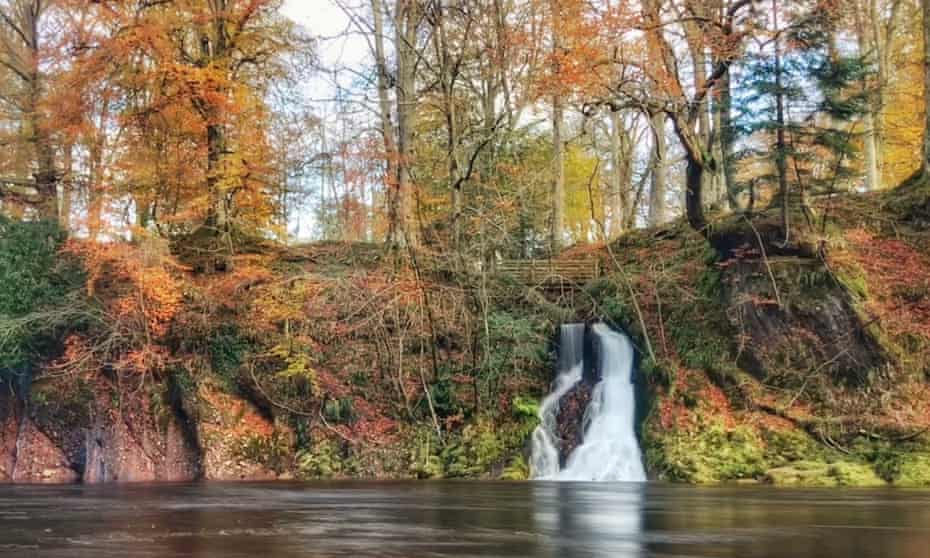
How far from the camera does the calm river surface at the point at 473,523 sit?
7.50 m

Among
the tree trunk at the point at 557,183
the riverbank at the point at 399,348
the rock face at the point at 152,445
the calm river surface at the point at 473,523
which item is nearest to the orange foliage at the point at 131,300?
the riverbank at the point at 399,348

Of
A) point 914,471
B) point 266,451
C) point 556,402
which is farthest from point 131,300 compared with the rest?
point 914,471

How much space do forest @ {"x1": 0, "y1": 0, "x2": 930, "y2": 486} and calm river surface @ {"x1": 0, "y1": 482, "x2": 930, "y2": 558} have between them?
4.32 meters

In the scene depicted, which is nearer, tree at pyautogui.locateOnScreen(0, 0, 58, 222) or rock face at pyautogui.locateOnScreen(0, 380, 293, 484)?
rock face at pyautogui.locateOnScreen(0, 380, 293, 484)

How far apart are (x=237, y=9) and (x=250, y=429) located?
10.2 m

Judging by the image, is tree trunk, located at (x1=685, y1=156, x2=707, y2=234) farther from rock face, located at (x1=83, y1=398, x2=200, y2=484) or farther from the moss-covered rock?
rock face, located at (x1=83, y1=398, x2=200, y2=484)

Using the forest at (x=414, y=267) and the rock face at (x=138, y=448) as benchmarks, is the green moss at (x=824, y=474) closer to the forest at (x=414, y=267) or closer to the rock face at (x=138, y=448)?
the forest at (x=414, y=267)

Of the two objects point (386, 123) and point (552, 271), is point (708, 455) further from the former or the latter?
point (386, 123)

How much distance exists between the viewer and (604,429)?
64.3ft

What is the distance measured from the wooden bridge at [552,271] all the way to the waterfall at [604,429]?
220cm

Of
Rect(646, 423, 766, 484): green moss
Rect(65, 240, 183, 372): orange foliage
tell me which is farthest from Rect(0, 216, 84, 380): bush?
Rect(646, 423, 766, 484): green moss

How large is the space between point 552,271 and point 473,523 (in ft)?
47.6

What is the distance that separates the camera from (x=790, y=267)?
19.5 metres

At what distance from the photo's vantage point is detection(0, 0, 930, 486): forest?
712 inches
